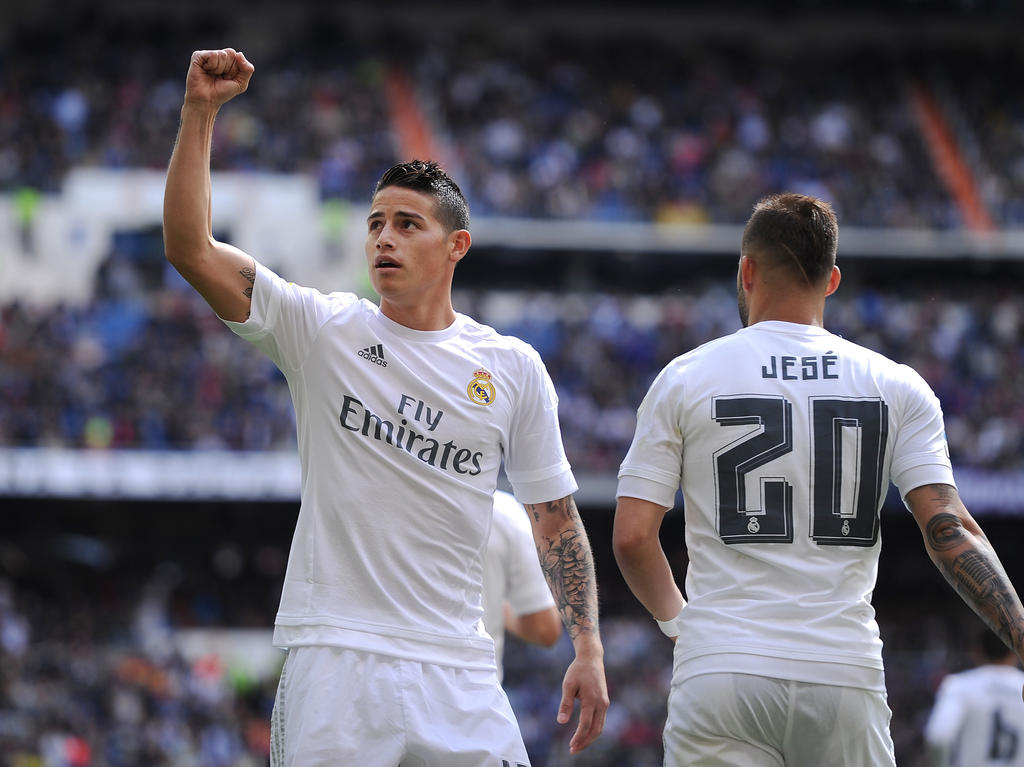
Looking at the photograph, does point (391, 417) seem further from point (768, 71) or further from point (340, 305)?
point (768, 71)

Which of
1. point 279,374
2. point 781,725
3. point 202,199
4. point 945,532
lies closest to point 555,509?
point 781,725

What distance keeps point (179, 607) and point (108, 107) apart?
1008 centimetres

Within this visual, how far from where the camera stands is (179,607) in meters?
21.7

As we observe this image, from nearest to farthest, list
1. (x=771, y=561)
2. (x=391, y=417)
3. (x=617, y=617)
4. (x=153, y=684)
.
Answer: (x=771, y=561)
(x=391, y=417)
(x=153, y=684)
(x=617, y=617)

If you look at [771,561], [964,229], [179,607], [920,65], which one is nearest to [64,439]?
[179,607]

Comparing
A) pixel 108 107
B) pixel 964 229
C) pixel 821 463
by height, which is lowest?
pixel 821 463

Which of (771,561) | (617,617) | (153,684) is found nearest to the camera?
(771,561)

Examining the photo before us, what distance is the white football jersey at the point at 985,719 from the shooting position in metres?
6.66

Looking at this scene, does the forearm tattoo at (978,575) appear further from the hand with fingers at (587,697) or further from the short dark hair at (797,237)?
the hand with fingers at (587,697)

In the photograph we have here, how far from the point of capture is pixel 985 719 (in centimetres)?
672

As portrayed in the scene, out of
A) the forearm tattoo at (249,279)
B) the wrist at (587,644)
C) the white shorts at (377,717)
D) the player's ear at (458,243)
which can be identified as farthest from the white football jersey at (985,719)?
the forearm tattoo at (249,279)

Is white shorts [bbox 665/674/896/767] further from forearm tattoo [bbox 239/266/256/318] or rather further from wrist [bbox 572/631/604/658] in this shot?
forearm tattoo [bbox 239/266/256/318]

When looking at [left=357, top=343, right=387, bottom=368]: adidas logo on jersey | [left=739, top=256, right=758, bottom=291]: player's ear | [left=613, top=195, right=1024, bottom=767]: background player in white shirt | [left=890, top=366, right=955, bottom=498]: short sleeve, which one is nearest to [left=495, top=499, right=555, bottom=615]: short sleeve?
[left=613, top=195, right=1024, bottom=767]: background player in white shirt

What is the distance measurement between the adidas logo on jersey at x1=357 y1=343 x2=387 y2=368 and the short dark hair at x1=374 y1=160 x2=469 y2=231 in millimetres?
456
